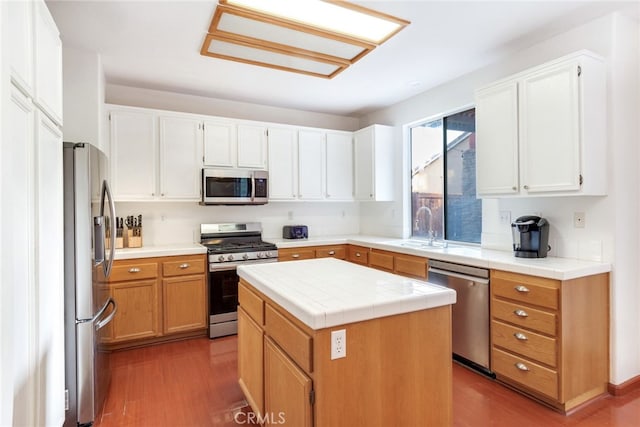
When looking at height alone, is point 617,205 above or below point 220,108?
below

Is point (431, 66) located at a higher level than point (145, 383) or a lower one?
higher

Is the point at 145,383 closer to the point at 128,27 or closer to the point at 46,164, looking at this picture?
the point at 46,164

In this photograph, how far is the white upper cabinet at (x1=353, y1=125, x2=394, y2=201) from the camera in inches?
175

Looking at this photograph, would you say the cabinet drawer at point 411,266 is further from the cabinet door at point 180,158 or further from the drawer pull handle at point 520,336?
the cabinet door at point 180,158

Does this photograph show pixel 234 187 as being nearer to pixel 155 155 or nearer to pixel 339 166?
pixel 155 155

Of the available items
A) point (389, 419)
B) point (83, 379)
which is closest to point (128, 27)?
point (83, 379)

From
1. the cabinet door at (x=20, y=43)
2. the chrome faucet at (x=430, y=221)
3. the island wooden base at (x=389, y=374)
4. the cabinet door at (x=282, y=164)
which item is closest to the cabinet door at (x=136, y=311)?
the cabinet door at (x=282, y=164)

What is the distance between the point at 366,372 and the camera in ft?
4.58

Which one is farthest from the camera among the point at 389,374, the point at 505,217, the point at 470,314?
the point at 505,217

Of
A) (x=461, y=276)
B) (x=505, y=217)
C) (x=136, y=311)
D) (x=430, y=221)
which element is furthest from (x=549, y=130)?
(x=136, y=311)

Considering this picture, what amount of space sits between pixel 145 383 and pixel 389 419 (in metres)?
2.06

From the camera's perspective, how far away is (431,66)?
3260 mm

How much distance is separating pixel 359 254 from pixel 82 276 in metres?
2.90
